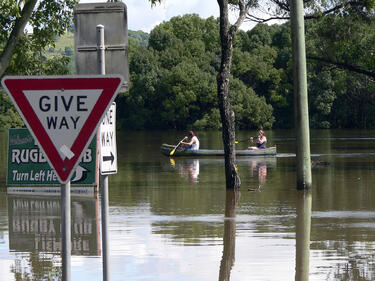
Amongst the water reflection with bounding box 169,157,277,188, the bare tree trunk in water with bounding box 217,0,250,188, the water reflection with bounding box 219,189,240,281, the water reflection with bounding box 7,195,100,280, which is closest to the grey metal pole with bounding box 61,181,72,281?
the water reflection with bounding box 219,189,240,281

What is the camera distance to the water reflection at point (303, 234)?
1090cm

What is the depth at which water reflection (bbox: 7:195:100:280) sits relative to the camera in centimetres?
1148

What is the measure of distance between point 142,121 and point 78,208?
3868 inches

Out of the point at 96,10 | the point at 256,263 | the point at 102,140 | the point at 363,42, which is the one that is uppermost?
the point at 363,42

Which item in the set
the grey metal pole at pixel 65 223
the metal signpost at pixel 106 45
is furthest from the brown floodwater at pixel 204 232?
the grey metal pole at pixel 65 223

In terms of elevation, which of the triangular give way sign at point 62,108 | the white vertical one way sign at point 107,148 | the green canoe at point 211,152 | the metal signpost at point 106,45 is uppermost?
the metal signpost at point 106,45

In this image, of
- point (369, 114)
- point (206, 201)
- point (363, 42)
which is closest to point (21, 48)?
point (206, 201)

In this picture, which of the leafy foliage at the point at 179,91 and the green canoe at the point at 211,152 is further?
the leafy foliage at the point at 179,91

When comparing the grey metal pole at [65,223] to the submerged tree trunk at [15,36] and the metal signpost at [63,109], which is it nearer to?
the metal signpost at [63,109]

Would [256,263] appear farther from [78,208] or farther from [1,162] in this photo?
[1,162]

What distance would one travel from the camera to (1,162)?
39688 mm

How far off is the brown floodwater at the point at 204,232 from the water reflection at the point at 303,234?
0.05 feet

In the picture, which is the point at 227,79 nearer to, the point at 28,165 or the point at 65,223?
the point at 28,165

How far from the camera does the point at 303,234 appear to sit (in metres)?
14.2
